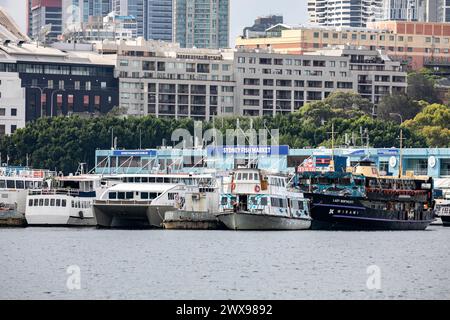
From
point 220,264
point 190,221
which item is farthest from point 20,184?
point 220,264

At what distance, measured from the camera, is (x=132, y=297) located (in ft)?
299

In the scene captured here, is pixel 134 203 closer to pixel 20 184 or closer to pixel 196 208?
pixel 196 208

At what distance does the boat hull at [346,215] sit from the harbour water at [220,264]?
282 inches

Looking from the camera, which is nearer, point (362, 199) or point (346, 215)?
point (346, 215)

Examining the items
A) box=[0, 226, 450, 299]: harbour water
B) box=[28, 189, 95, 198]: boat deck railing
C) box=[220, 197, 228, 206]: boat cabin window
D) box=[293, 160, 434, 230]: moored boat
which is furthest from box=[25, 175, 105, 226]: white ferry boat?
box=[293, 160, 434, 230]: moored boat

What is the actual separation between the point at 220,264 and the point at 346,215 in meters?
48.7

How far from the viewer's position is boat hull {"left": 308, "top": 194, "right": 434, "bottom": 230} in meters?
158

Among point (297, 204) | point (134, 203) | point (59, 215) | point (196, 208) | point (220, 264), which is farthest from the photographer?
point (59, 215)

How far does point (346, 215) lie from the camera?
159 meters

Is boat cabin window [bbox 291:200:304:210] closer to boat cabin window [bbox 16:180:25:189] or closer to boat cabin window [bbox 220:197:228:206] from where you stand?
boat cabin window [bbox 220:197:228:206]

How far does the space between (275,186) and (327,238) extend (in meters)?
12.2

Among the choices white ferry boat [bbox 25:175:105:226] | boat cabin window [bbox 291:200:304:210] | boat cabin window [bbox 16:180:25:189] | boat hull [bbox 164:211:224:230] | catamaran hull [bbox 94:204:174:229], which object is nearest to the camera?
boat hull [bbox 164:211:224:230]

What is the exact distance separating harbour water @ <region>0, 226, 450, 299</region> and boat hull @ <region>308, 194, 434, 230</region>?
717cm
